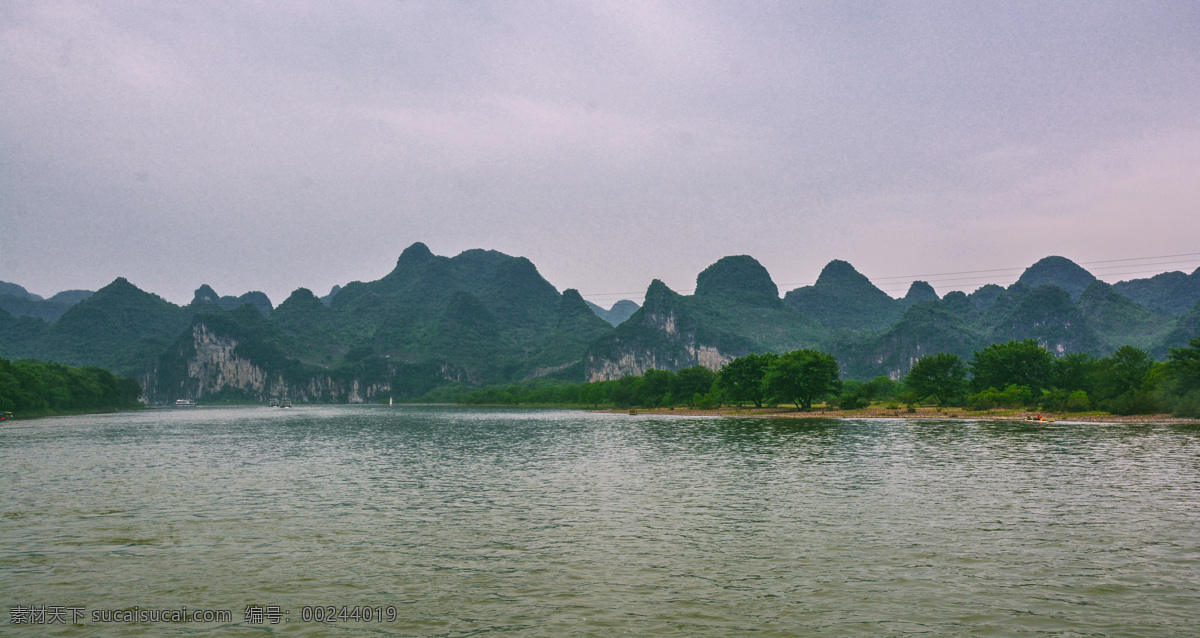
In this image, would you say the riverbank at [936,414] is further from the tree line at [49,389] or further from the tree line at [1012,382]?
the tree line at [49,389]

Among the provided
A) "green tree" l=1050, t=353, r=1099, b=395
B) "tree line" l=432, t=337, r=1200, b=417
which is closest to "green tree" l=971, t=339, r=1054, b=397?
"tree line" l=432, t=337, r=1200, b=417

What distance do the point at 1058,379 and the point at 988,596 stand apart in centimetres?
12864

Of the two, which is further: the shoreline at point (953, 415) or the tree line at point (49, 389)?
the tree line at point (49, 389)

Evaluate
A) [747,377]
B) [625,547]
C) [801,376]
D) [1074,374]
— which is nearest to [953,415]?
[1074,374]

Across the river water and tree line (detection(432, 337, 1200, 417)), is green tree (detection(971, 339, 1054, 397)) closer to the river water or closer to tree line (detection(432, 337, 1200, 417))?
tree line (detection(432, 337, 1200, 417))

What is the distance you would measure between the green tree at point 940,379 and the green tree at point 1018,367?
435 cm

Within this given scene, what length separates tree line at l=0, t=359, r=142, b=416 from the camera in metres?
141

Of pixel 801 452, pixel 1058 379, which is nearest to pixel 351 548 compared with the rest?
pixel 801 452

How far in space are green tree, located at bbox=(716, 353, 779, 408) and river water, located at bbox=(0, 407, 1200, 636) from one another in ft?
337

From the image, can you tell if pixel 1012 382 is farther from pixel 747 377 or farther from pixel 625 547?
pixel 625 547

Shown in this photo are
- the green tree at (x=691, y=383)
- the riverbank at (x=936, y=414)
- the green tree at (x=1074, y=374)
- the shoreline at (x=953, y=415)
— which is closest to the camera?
the shoreline at (x=953, y=415)

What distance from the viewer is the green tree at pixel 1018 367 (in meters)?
123

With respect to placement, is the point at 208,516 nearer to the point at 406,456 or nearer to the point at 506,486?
the point at 506,486

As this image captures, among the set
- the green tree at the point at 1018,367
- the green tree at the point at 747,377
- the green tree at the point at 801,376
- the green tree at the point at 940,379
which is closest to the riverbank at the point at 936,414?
the green tree at the point at 747,377
